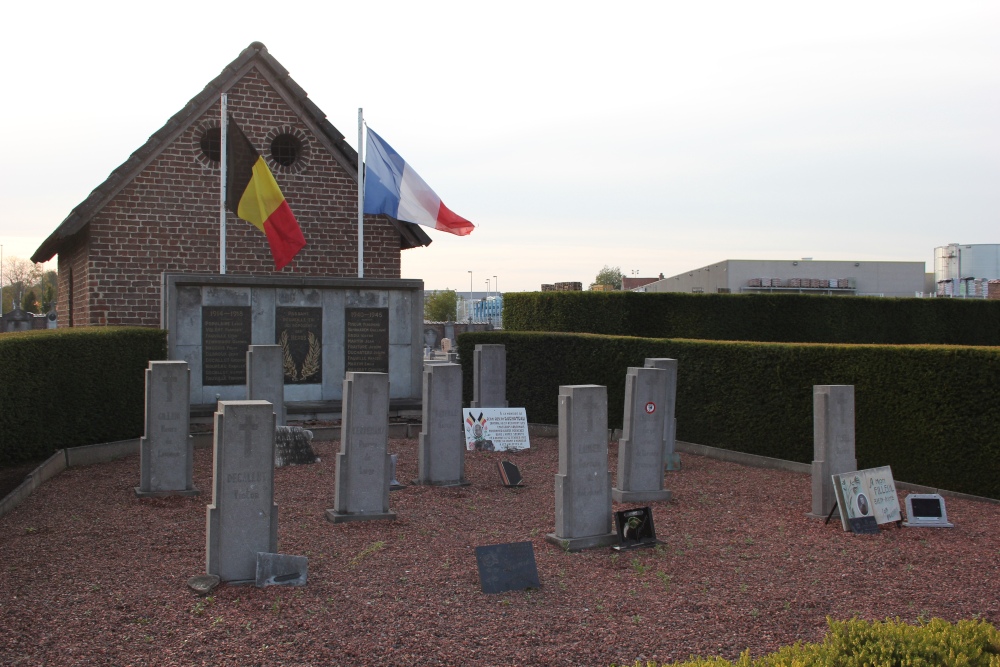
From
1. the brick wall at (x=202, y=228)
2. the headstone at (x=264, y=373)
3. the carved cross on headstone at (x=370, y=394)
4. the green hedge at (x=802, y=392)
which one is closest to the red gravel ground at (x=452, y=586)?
the green hedge at (x=802, y=392)

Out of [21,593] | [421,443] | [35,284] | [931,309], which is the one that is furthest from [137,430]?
[35,284]

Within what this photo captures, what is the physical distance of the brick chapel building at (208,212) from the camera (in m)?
17.6

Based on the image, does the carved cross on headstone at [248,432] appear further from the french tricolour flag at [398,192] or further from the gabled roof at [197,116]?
the gabled roof at [197,116]

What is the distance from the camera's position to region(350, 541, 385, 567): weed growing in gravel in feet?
24.2

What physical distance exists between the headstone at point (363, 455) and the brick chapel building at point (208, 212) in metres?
A: 9.85

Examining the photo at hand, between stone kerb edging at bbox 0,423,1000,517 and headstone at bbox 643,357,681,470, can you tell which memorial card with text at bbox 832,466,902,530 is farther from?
headstone at bbox 643,357,681,470

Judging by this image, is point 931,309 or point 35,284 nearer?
point 931,309

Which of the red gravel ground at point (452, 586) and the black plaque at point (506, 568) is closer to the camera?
the red gravel ground at point (452, 586)

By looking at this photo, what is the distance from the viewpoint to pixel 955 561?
780 centimetres

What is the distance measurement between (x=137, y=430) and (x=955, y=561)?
415 inches

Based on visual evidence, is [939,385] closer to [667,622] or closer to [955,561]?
[955,561]

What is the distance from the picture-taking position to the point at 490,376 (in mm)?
14898

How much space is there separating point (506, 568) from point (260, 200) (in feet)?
38.3

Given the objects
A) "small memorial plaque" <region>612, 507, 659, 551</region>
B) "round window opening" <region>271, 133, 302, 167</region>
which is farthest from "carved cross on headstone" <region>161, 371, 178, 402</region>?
"round window opening" <region>271, 133, 302, 167</region>
